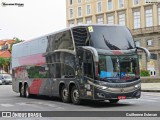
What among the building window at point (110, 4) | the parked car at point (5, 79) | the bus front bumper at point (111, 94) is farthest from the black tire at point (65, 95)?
the building window at point (110, 4)

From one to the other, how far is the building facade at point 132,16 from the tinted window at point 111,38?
5442cm

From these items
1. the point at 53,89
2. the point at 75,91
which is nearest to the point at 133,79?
the point at 75,91

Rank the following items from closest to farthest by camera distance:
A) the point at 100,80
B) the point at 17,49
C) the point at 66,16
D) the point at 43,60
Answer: the point at 100,80 < the point at 43,60 < the point at 17,49 < the point at 66,16

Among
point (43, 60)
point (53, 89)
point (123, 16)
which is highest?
point (123, 16)

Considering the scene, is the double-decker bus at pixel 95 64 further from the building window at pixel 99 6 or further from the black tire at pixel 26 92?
the building window at pixel 99 6

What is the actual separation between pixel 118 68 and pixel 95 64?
1.02 meters

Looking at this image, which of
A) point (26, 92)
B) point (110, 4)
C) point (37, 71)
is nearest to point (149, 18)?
point (110, 4)

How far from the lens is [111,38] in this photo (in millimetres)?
18906

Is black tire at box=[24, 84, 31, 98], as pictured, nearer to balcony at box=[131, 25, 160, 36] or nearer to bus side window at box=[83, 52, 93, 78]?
bus side window at box=[83, 52, 93, 78]

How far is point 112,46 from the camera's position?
1867 centimetres

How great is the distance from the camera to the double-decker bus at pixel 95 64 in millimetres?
18125

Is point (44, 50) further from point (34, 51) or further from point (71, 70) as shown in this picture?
point (71, 70)

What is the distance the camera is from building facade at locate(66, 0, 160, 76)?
3115 inches

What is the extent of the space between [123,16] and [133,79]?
230 feet
